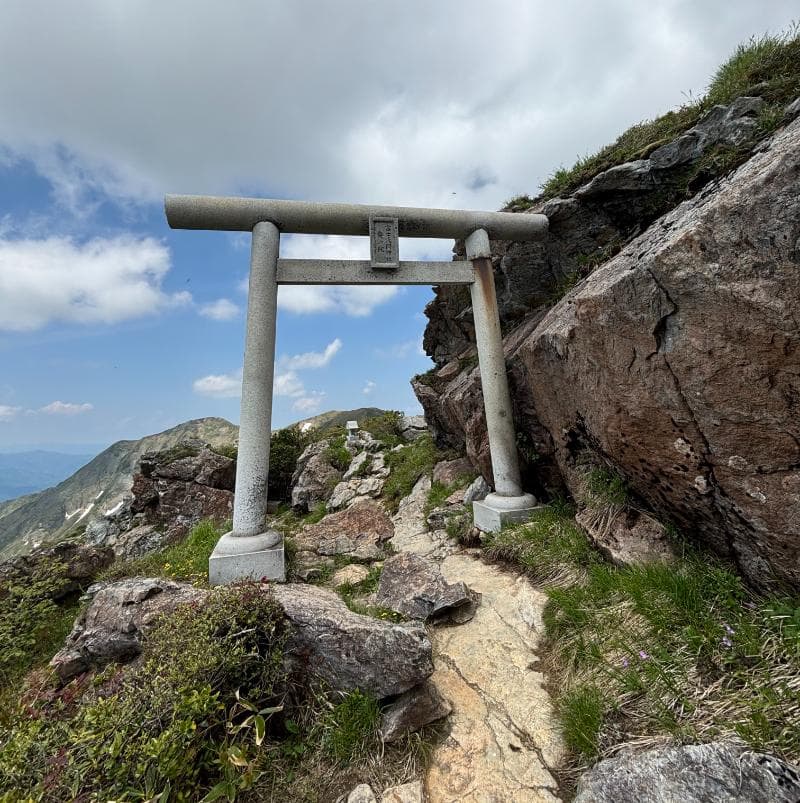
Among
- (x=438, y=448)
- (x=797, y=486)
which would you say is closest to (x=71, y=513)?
(x=438, y=448)

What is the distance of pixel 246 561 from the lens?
566cm

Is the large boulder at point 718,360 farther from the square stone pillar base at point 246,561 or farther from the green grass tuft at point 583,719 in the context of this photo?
the square stone pillar base at point 246,561

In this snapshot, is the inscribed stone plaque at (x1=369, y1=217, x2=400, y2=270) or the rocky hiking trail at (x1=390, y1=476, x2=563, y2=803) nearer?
the rocky hiking trail at (x1=390, y1=476, x2=563, y2=803)

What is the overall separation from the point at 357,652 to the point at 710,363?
142 inches

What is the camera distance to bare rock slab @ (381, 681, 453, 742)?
274cm

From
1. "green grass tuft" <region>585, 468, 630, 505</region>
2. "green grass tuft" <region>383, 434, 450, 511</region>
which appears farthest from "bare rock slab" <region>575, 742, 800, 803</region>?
"green grass tuft" <region>383, 434, 450, 511</region>

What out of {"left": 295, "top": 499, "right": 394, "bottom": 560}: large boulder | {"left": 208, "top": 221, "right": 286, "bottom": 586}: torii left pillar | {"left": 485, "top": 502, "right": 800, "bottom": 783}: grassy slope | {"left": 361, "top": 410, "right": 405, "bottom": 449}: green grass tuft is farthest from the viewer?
{"left": 361, "top": 410, "right": 405, "bottom": 449}: green grass tuft

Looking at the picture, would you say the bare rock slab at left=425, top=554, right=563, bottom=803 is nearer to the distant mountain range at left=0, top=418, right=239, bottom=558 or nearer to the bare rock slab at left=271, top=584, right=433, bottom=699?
the bare rock slab at left=271, top=584, right=433, bottom=699

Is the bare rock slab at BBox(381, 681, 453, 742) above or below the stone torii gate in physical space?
below

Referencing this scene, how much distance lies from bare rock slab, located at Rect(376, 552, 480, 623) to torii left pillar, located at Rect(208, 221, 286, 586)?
1.95 m

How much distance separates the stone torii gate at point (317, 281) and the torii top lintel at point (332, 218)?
0.02m

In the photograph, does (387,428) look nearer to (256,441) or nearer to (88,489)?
(256,441)

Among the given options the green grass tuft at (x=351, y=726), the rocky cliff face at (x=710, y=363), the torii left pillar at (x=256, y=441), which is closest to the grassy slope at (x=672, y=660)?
the rocky cliff face at (x=710, y=363)

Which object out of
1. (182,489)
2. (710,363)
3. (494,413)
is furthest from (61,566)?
(710,363)
